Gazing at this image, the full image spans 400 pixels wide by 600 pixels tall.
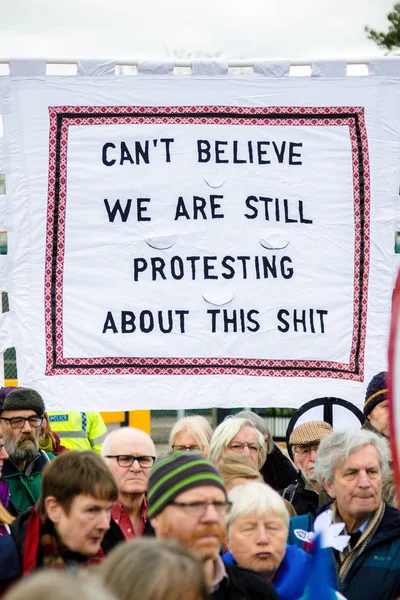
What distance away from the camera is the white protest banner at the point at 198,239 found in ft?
18.8

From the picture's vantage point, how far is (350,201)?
5891mm

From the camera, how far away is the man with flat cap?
19.2ft

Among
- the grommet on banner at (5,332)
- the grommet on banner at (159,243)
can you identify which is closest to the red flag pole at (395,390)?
the grommet on banner at (159,243)

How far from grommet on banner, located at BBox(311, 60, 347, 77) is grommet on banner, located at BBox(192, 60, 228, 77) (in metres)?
0.46

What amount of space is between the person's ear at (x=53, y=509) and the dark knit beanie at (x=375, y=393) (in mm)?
2208

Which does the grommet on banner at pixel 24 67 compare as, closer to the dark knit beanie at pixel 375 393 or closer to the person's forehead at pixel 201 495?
the dark knit beanie at pixel 375 393

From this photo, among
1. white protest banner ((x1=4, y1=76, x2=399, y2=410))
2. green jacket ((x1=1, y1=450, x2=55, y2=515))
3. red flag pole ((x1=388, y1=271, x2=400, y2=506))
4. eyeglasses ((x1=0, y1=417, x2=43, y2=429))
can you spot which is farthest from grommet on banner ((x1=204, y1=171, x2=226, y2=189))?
red flag pole ((x1=388, y1=271, x2=400, y2=506))

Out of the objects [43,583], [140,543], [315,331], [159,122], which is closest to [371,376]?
[315,331]

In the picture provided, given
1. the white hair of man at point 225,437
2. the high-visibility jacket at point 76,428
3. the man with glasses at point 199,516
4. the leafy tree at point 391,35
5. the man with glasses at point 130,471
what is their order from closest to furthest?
the man with glasses at point 199,516
the man with glasses at point 130,471
the white hair of man at point 225,437
the high-visibility jacket at point 76,428
the leafy tree at point 391,35

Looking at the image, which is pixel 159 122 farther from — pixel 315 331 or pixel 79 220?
pixel 315 331

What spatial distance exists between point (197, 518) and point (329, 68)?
3.23 meters

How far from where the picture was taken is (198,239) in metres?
5.80

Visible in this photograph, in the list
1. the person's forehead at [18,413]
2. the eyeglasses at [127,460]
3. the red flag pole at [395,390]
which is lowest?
the eyeglasses at [127,460]

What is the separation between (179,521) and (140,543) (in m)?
0.91
